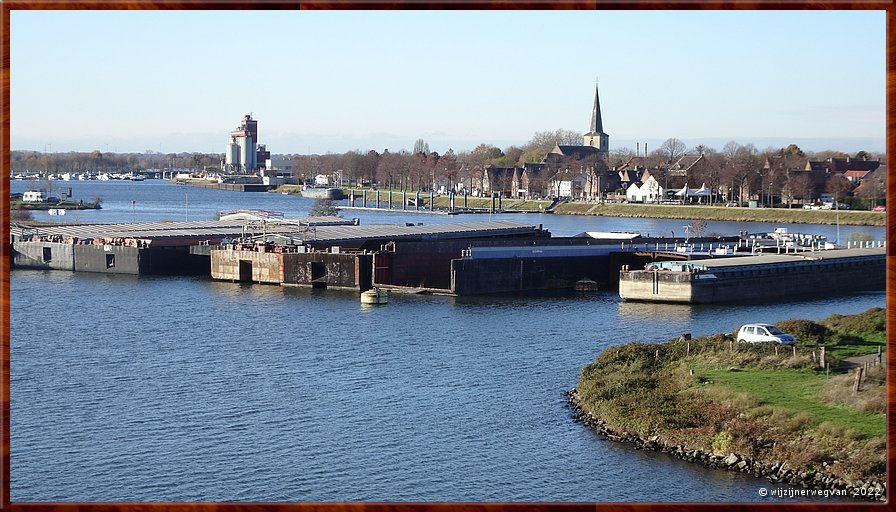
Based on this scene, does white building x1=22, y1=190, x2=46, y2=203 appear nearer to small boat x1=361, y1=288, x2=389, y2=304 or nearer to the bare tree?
the bare tree

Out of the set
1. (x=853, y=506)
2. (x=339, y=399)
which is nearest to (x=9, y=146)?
(x=853, y=506)

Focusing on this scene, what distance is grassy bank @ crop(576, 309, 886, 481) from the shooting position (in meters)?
15.8

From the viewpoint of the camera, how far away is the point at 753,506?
618cm

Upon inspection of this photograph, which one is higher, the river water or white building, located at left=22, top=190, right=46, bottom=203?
white building, located at left=22, top=190, right=46, bottom=203

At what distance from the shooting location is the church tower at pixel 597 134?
5738 inches

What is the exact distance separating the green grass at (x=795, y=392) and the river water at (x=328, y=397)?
189 centimetres

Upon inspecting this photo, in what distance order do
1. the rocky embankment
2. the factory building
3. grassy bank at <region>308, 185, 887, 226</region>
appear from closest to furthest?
the rocky embankment → grassy bank at <region>308, 185, 887, 226</region> → the factory building

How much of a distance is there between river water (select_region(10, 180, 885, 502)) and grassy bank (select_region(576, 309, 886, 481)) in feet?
2.24

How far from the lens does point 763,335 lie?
2384cm

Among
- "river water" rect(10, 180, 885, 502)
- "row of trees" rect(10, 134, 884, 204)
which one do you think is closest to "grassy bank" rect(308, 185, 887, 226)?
"row of trees" rect(10, 134, 884, 204)

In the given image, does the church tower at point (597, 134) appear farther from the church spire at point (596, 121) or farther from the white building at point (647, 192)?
the white building at point (647, 192)

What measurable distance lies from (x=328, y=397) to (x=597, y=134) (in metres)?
126

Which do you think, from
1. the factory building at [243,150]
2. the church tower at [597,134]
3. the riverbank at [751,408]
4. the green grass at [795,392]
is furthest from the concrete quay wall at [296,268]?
the factory building at [243,150]

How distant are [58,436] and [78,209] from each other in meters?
83.2
